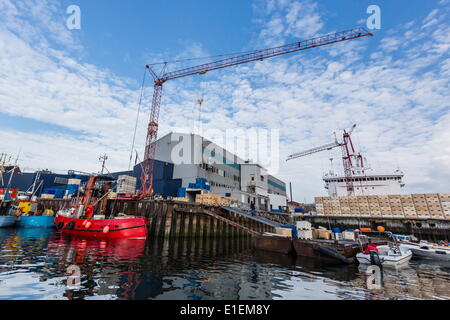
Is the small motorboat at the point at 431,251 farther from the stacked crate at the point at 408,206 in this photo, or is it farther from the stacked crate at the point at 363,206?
the stacked crate at the point at 363,206

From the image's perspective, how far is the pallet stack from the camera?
26.3 m

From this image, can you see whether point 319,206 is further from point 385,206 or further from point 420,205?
point 420,205

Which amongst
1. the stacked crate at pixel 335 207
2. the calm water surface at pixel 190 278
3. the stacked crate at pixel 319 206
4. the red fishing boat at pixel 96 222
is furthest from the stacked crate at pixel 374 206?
the red fishing boat at pixel 96 222

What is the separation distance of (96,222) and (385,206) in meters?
38.9

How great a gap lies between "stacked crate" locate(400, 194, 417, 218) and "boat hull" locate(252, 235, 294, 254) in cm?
2372

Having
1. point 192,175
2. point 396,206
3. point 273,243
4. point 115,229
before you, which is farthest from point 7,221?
point 396,206

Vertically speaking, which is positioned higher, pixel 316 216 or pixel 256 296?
pixel 316 216

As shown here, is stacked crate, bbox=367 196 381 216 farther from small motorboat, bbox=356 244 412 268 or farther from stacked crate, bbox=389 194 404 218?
small motorboat, bbox=356 244 412 268

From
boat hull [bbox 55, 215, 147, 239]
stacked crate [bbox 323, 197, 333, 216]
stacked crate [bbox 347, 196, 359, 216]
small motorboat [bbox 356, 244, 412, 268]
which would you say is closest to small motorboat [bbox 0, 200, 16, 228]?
boat hull [bbox 55, 215, 147, 239]

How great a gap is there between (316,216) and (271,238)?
2128 cm
